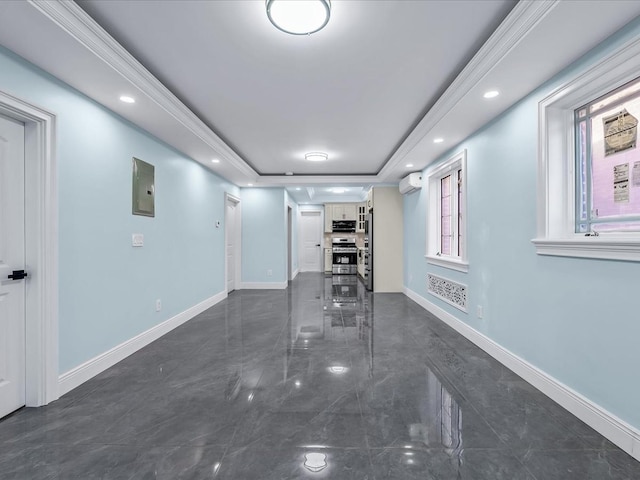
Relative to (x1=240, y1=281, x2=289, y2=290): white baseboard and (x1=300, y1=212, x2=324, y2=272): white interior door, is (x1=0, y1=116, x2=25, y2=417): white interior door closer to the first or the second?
(x1=240, y1=281, x2=289, y2=290): white baseboard

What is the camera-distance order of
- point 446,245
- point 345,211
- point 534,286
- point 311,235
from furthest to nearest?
1. point 311,235
2. point 345,211
3. point 446,245
4. point 534,286

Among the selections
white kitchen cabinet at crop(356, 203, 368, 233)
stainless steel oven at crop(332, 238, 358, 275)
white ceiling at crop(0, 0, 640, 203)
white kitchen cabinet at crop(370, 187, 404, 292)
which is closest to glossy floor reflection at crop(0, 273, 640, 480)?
white ceiling at crop(0, 0, 640, 203)

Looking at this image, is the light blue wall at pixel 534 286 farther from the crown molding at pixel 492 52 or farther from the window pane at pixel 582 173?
the crown molding at pixel 492 52

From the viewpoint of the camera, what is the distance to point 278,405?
2.00 meters

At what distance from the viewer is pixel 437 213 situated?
187 inches

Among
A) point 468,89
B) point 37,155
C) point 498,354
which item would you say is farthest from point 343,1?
point 498,354

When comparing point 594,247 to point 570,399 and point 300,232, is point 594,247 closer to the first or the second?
point 570,399

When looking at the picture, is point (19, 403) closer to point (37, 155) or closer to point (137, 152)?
point (37, 155)

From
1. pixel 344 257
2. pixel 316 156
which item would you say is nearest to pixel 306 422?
pixel 316 156

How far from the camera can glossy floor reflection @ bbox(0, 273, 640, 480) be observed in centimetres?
146

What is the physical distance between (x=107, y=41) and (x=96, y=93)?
0.66m

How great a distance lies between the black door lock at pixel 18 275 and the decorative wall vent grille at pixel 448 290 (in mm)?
3961

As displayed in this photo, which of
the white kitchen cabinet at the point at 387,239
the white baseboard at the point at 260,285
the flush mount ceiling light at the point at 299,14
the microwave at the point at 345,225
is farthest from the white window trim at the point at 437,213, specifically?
the microwave at the point at 345,225

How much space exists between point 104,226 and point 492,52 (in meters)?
3.28
